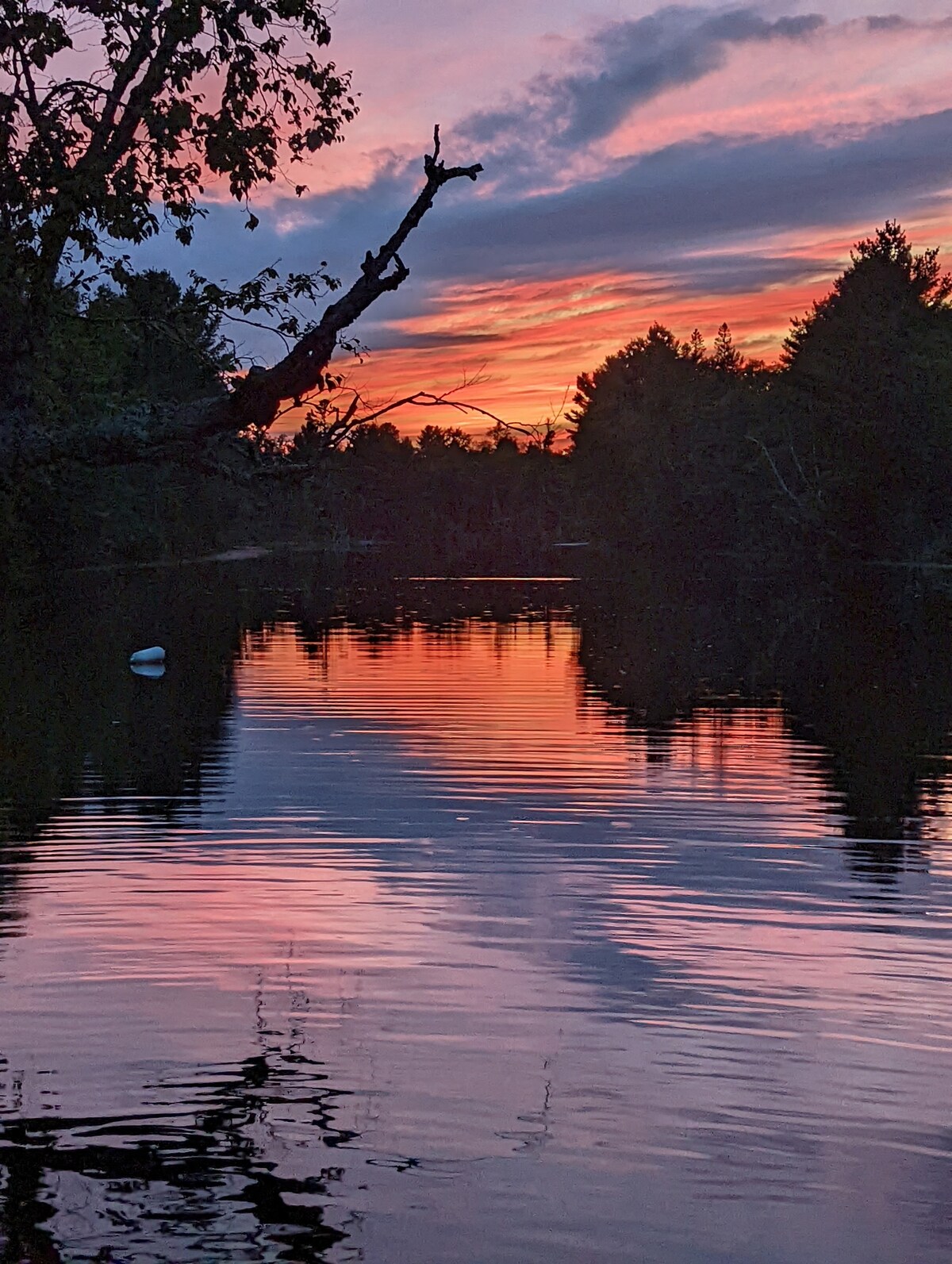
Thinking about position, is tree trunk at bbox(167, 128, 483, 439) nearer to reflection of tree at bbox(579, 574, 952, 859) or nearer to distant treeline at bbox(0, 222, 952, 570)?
reflection of tree at bbox(579, 574, 952, 859)

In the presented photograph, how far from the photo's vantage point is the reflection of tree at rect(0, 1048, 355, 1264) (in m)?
6.71

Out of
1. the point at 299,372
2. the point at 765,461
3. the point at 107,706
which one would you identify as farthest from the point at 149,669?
the point at 765,461

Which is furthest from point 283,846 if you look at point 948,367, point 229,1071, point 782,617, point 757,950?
point 948,367

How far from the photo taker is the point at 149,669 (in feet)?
114

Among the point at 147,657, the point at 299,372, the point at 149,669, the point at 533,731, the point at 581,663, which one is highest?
the point at 299,372

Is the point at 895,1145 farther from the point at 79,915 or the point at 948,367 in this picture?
the point at 948,367

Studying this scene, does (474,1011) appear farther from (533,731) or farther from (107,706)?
(107,706)

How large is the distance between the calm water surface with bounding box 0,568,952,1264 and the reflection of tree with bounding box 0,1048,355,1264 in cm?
2

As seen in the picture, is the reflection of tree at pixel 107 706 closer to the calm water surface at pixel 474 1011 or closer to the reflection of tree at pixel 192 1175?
the calm water surface at pixel 474 1011

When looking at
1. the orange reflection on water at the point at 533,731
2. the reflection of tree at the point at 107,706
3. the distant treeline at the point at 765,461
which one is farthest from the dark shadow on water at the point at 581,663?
the distant treeline at the point at 765,461

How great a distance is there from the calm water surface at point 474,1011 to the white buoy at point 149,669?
11.8m

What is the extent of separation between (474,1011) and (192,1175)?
2.80 m

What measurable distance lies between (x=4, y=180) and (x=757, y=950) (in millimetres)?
6914

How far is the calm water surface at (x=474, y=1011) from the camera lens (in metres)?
6.95
